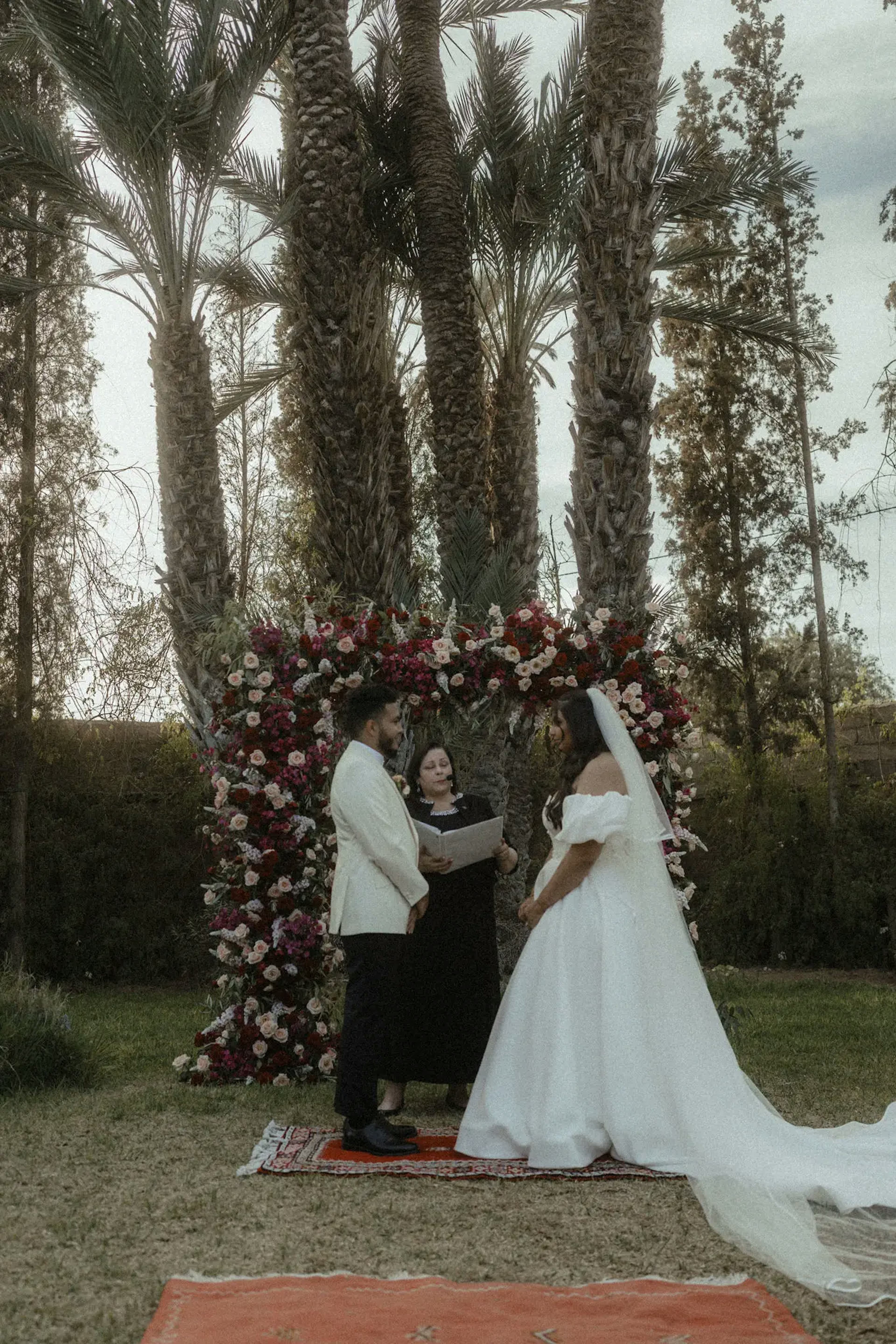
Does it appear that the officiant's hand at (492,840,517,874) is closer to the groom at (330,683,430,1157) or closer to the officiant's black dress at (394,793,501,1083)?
the officiant's black dress at (394,793,501,1083)

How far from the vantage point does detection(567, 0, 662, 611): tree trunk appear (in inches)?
364

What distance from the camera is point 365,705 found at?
6.05 meters

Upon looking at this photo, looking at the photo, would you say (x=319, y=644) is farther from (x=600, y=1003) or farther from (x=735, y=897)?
(x=735, y=897)

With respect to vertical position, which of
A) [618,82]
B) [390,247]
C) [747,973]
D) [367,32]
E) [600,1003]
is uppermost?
[367,32]

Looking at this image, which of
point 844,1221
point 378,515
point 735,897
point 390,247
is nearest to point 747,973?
point 735,897

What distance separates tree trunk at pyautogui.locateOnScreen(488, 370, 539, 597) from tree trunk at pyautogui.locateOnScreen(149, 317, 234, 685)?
13.2ft

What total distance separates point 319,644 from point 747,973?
397 inches

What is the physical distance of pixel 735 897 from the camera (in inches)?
669

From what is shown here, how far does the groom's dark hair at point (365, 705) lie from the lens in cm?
603

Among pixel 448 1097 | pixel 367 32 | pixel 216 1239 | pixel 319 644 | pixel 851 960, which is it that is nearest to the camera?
pixel 216 1239

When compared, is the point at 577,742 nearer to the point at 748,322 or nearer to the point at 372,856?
the point at 372,856

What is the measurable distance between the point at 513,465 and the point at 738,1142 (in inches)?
383

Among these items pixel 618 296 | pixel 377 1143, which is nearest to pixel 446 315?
pixel 618 296

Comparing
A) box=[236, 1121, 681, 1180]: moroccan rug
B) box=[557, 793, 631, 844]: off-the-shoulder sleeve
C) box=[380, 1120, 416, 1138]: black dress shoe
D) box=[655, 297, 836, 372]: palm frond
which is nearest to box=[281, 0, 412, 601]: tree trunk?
box=[655, 297, 836, 372]: palm frond
